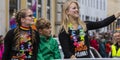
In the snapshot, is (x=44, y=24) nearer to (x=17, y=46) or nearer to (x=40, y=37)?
(x=40, y=37)

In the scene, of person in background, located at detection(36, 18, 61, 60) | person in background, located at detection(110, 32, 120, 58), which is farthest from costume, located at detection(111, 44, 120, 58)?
person in background, located at detection(36, 18, 61, 60)

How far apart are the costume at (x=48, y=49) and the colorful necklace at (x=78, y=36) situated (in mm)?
654

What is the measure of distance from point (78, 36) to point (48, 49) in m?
0.92

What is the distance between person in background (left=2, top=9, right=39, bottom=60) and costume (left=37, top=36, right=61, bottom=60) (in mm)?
524

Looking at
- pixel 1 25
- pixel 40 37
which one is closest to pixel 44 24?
pixel 40 37

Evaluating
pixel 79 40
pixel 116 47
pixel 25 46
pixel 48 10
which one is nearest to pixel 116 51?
pixel 116 47

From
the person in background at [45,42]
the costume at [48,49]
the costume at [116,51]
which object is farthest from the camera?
the costume at [116,51]

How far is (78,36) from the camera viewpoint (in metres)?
6.83

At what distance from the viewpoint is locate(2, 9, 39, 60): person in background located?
6.88 m

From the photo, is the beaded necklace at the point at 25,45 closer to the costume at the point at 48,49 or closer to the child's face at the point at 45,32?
the costume at the point at 48,49

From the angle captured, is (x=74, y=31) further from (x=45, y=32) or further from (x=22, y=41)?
(x=45, y=32)

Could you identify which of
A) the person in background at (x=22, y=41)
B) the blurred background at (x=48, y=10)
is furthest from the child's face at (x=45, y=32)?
the blurred background at (x=48, y=10)

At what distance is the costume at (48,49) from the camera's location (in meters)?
7.47

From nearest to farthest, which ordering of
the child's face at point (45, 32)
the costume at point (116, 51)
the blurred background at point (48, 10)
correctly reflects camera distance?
the child's face at point (45, 32) < the costume at point (116, 51) < the blurred background at point (48, 10)
